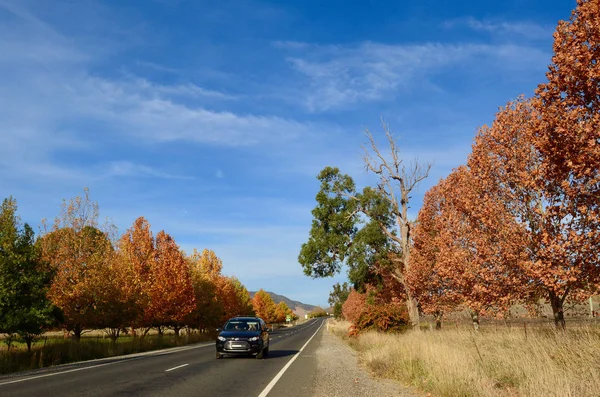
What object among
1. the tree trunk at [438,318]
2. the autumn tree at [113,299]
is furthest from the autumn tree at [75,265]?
the tree trunk at [438,318]

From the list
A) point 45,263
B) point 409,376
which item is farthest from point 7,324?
point 409,376

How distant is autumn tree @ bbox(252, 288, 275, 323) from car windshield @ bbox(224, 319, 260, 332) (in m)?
80.4

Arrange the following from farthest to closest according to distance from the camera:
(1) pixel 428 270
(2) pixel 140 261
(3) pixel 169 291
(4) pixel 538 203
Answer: (2) pixel 140 261 → (3) pixel 169 291 → (1) pixel 428 270 → (4) pixel 538 203

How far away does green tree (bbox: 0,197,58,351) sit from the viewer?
21.2 m

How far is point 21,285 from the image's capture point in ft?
73.5

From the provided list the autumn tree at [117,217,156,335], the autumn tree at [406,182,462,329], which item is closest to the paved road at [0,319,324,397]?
the autumn tree at [406,182,462,329]

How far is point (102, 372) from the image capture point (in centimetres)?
1344

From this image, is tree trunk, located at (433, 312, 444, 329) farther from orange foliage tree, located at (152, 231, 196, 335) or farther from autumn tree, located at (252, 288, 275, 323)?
autumn tree, located at (252, 288, 275, 323)

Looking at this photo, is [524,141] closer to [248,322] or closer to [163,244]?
[248,322]

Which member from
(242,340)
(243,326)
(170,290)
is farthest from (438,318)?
(242,340)

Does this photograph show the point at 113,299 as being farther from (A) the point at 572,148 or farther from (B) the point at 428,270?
(A) the point at 572,148

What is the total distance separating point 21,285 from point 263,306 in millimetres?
81289

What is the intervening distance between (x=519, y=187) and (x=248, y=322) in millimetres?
12242

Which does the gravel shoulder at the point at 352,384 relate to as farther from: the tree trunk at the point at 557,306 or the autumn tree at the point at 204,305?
the autumn tree at the point at 204,305
